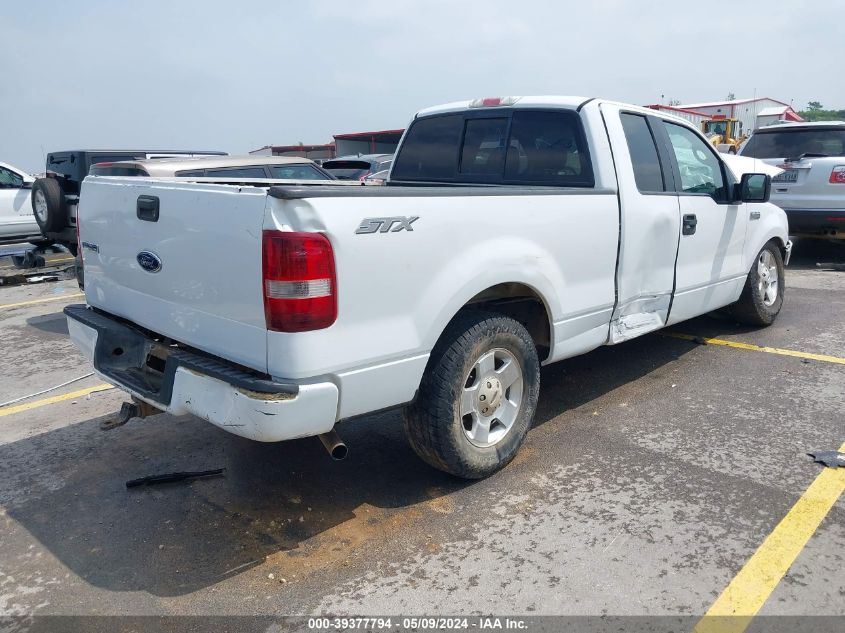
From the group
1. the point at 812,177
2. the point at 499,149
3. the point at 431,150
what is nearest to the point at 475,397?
the point at 499,149

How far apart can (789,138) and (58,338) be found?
9.32 m

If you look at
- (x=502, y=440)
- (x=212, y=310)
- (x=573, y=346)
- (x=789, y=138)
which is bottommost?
(x=502, y=440)

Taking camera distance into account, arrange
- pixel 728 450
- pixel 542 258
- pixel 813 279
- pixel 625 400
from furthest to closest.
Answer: pixel 813 279 → pixel 625 400 → pixel 728 450 → pixel 542 258

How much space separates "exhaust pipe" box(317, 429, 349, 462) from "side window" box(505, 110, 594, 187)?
2225mm

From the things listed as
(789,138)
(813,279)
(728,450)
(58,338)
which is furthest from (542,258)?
(789,138)

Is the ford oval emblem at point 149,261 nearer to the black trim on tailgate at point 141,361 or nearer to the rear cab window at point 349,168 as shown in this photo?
the black trim on tailgate at point 141,361

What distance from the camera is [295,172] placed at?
25.9 feet

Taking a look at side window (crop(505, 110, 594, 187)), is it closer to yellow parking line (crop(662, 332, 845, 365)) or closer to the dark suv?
yellow parking line (crop(662, 332, 845, 365))

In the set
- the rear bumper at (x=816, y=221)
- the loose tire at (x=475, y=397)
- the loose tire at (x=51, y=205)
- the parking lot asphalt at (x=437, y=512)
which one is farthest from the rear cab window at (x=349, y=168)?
the loose tire at (x=475, y=397)

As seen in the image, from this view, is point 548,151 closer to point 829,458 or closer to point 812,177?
point 829,458

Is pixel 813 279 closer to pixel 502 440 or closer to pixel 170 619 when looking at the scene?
pixel 502 440

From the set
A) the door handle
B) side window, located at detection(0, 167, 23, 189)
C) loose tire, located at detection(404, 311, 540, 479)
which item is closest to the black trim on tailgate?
loose tire, located at detection(404, 311, 540, 479)

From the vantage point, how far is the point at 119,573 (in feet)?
9.71

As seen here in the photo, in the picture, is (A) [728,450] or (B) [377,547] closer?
(B) [377,547]
